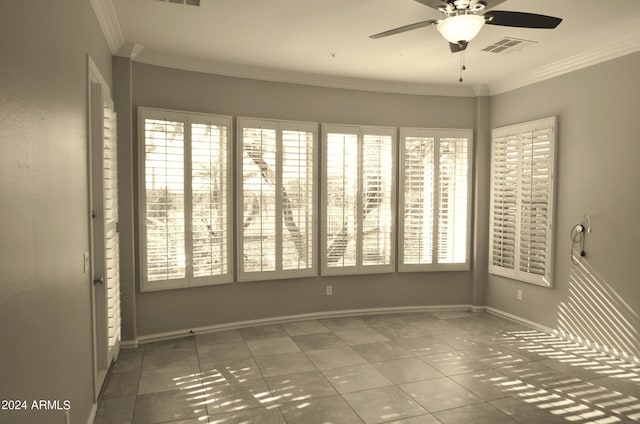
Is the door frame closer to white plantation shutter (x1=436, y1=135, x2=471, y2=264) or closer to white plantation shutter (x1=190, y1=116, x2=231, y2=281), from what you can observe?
white plantation shutter (x1=190, y1=116, x2=231, y2=281)

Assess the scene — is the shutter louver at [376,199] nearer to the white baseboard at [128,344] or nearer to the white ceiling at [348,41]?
the white ceiling at [348,41]

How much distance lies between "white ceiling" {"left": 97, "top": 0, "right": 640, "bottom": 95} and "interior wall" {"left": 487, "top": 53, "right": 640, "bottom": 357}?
0.27 m

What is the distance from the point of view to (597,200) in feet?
13.8

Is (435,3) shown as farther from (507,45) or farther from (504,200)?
(504,200)

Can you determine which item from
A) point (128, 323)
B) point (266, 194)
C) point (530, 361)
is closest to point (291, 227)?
point (266, 194)

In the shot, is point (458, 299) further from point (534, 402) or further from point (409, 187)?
point (534, 402)

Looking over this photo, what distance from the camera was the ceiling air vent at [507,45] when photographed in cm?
388

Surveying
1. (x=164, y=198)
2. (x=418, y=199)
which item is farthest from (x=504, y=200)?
(x=164, y=198)

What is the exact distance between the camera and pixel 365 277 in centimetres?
543

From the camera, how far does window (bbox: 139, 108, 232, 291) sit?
427 centimetres

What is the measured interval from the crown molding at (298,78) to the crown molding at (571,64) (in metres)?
0.45

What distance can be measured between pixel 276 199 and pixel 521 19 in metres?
3.01

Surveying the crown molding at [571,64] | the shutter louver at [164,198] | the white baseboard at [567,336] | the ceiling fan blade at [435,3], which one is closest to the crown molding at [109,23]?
the shutter louver at [164,198]

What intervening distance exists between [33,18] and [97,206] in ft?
5.62
